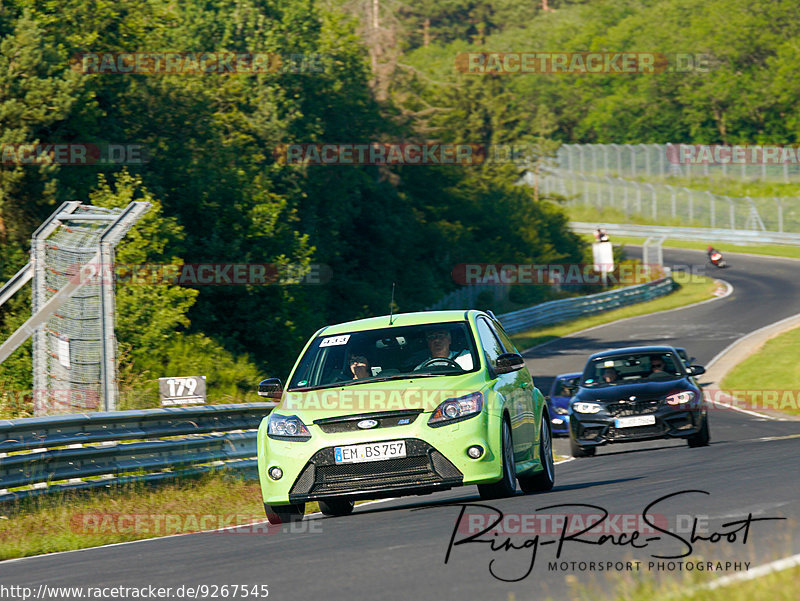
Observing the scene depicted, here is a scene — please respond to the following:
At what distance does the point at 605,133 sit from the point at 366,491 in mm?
111925

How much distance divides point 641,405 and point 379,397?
7.82 metres

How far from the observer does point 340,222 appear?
1877 inches

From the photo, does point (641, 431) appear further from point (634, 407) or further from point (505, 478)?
point (505, 478)

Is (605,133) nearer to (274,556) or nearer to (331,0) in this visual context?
(331,0)

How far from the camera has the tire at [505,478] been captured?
32.9 ft

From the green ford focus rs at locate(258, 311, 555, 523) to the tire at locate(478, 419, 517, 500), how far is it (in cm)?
1

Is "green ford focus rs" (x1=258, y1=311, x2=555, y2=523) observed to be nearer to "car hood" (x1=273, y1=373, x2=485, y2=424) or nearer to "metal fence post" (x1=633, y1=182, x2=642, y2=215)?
"car hood" (x1=273, y1=373, x2=485, y2=424)

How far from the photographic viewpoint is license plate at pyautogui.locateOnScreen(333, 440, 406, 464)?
9711mm

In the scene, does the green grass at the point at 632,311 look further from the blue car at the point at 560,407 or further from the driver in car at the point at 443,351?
the driver in car at the point at 443,351

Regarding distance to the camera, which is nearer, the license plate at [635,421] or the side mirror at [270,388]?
the side mirror at [270,388]

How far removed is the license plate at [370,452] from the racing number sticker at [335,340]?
4.81 feet

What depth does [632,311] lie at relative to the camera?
5634 cm

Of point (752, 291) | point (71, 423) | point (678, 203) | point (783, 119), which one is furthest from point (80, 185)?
point (783, 119)

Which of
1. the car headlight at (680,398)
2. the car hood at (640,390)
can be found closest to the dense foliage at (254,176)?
the car hood at (640,390)
